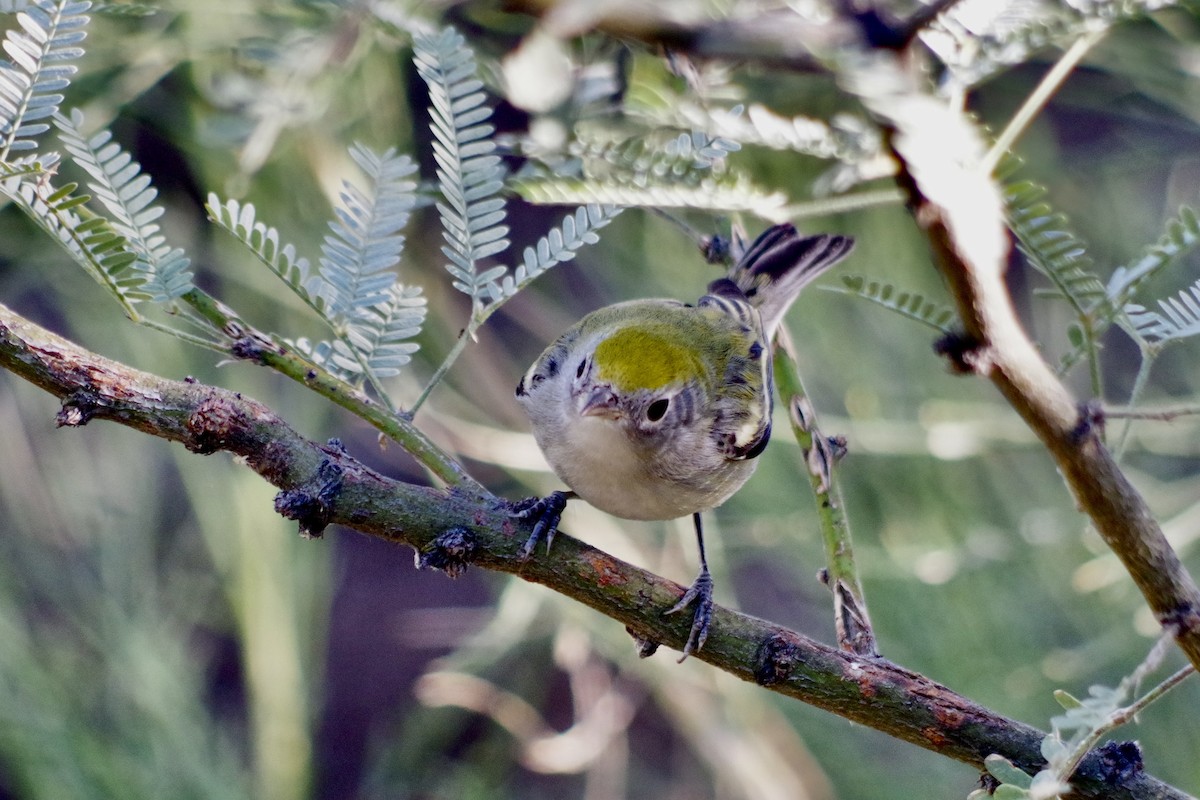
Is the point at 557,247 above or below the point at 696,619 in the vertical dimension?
above

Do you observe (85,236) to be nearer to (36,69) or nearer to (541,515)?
(36,69)

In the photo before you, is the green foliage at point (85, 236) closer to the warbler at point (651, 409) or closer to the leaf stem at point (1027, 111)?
the warbler at point (651, 409)

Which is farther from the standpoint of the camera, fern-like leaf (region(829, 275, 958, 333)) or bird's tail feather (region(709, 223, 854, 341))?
bird's tail feather (region(709, 223, 854, 341))

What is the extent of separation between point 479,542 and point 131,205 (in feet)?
1.52

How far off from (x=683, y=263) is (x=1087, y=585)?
131 cm

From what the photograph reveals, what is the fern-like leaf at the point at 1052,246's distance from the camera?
0.99 meters

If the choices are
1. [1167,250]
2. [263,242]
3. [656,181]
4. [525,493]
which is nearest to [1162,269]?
[1167,250]

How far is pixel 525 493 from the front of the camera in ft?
11.3

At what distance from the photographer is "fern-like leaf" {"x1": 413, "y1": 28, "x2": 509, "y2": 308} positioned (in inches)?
42.0

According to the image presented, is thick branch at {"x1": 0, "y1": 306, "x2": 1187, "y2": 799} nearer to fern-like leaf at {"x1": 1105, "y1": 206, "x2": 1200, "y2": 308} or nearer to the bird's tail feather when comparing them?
fern-like leaf at {"x1": 1105, "y1": 206, "x2": 1200, "y2": 308}

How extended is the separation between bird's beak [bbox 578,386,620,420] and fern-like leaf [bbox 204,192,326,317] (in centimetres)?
57

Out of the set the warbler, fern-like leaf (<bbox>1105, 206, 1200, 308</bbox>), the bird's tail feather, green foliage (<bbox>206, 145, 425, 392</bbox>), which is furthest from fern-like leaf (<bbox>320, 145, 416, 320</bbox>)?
the bird's tail feather

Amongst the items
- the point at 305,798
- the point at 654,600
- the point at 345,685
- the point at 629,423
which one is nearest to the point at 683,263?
the point at 629,423

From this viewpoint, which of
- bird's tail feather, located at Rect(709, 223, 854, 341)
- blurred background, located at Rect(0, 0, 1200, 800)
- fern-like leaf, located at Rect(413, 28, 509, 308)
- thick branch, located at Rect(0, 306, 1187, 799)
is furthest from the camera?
blurred background, located at Rect(0, 0, 1200, 800)
